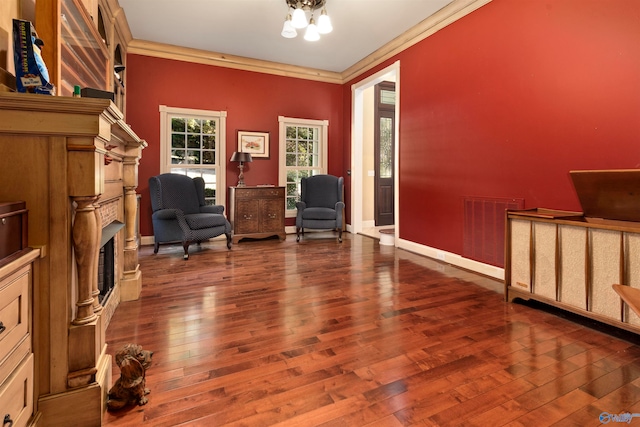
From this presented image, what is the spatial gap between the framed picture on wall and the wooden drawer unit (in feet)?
14.5

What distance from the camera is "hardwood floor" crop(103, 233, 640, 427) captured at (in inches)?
52.1

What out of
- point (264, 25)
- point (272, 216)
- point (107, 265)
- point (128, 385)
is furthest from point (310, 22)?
point (128, 385)

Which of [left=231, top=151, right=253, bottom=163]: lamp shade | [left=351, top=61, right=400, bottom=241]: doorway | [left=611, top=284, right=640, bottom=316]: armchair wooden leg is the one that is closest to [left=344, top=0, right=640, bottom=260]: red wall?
[left=351, top=61, right=400, bottom=241]: doorway

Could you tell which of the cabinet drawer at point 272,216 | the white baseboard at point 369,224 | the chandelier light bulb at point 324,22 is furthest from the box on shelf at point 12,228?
the white baseboard at point 369,224

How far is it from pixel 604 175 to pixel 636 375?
1149mm

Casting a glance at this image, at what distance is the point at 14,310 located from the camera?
99 cm

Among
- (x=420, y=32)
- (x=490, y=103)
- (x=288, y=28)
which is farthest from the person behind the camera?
(x=420, y=32)

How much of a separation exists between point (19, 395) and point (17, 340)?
0.17m

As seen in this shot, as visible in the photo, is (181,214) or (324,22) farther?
(181,214)

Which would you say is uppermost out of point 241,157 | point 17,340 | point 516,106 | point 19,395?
point 516,106

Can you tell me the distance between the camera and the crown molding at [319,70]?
363 cm

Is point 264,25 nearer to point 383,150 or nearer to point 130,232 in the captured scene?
point 130,232

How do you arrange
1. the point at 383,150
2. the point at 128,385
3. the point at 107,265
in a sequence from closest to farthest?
the point at 128,385 < the point at 107,265 < the point at 383,150

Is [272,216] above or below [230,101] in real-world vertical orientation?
below
